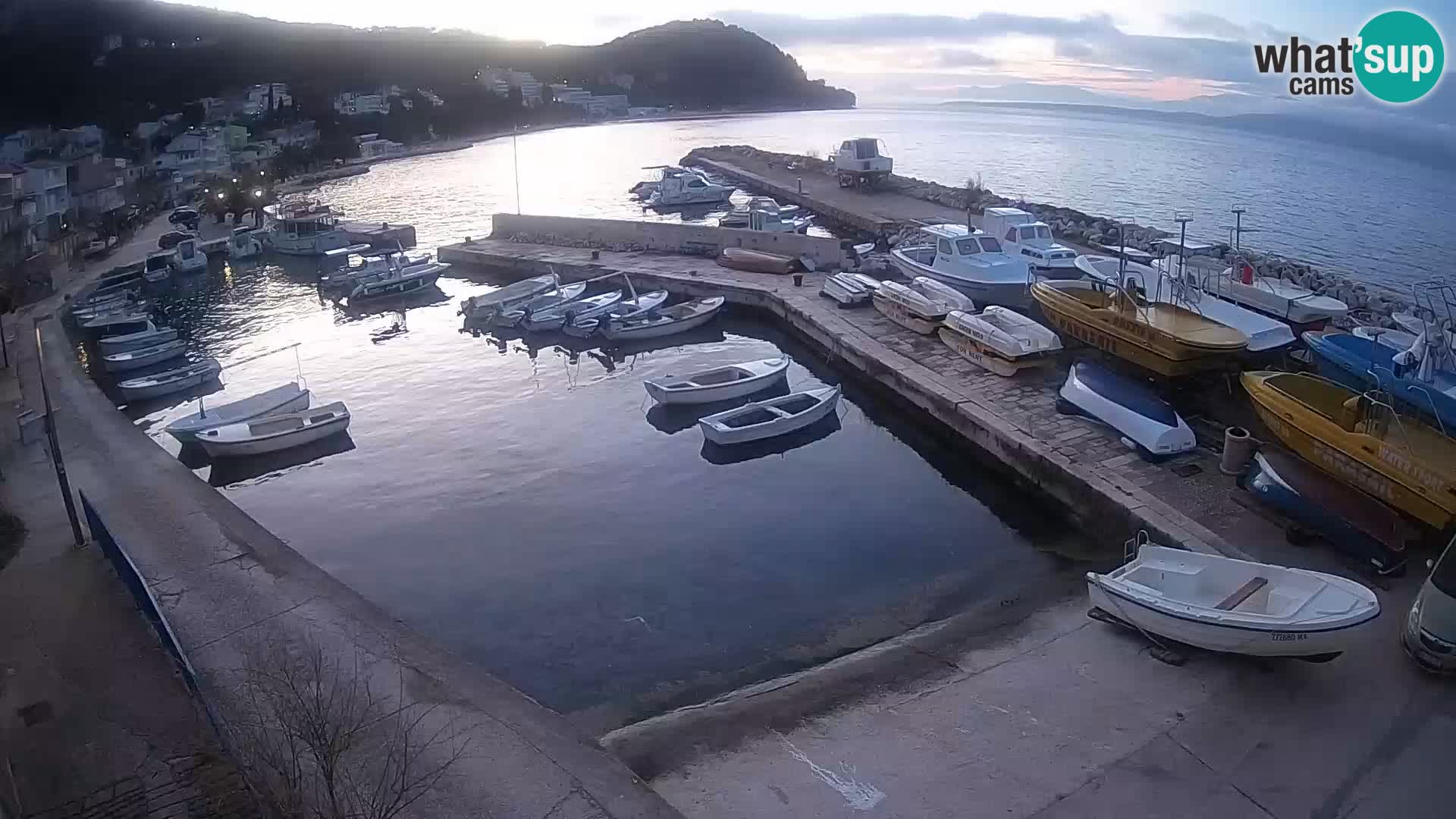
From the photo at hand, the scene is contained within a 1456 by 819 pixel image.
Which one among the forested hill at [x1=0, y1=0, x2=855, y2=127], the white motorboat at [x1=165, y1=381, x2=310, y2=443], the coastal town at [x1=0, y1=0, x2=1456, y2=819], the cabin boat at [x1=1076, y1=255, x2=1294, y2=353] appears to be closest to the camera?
the coastal town at [x1=0, y1=0, x2=1456, y2=819]

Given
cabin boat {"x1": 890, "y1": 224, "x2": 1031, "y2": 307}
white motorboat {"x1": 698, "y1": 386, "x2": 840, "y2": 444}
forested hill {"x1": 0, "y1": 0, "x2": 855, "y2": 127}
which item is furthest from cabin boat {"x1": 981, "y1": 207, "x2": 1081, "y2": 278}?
forested hill {"x1": 0, "y1": 0, "x2": 855, "y2": 127}

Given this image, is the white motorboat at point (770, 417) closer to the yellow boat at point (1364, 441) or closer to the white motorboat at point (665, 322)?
the white motorboat at point (665, 322)

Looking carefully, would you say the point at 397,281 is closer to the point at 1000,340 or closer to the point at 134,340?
the point at 134,340

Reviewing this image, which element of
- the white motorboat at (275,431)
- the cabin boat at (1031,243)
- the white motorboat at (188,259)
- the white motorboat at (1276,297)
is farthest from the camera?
the white motorboat at (188,259)

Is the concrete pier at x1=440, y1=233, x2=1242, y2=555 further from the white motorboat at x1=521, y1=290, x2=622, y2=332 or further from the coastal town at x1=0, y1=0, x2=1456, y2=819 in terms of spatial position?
the white motorboat at x1=521, y1=290, x2=622, y2=332

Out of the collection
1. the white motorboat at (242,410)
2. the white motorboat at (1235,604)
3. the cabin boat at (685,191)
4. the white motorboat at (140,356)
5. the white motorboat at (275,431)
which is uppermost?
the cabin boat at (685,191)

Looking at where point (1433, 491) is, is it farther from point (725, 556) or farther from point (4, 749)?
point (4, 749)

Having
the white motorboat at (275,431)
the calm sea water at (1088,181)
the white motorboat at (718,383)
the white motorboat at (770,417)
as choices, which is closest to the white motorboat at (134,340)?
the white motorboat at (275,431)
